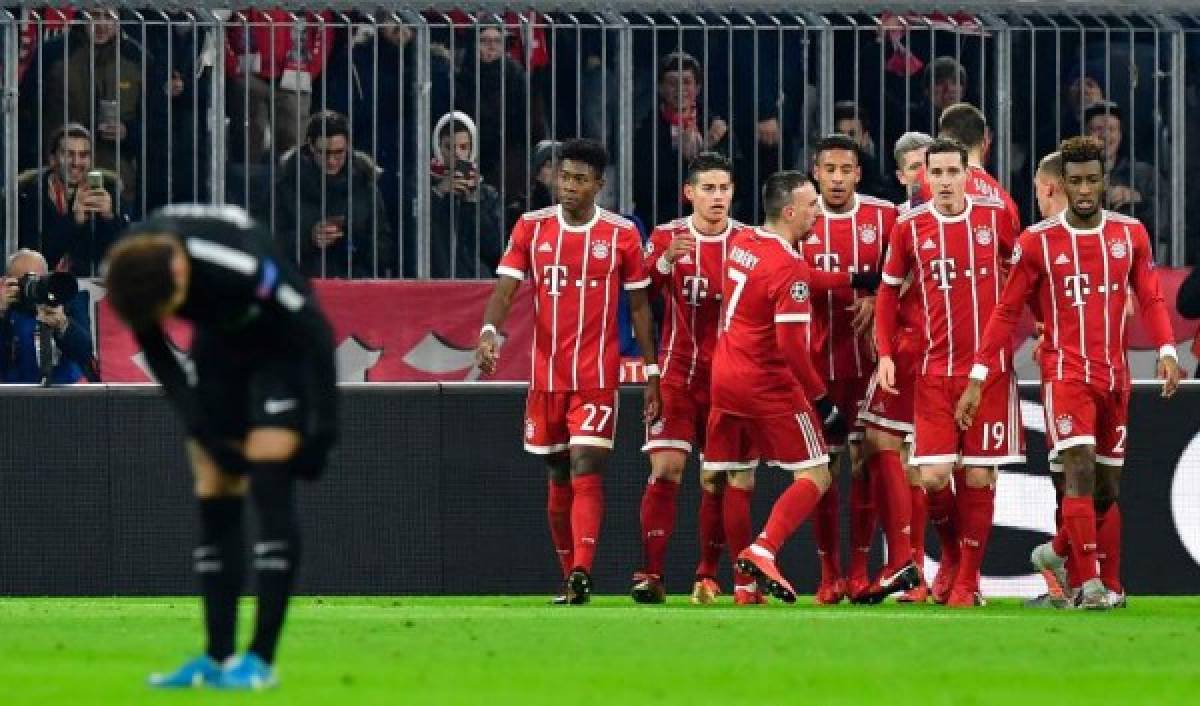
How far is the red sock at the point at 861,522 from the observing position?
15461 mm

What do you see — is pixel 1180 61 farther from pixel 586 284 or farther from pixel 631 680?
pixel 631 680

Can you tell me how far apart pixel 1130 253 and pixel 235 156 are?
5228 millimetres

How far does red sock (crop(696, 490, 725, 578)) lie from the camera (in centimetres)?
1541

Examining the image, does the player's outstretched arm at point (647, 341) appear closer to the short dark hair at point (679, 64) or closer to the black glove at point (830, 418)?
the black glove at point (830, 418)

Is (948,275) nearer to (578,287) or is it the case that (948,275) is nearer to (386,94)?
(578,287)

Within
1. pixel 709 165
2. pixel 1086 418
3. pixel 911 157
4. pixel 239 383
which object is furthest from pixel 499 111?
pixel 239 383

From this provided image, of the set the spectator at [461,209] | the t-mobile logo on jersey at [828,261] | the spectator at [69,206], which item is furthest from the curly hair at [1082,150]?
the spectator at [69,206]

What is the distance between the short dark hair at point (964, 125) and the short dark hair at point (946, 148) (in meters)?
0.56

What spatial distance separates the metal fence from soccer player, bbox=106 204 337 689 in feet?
23.8

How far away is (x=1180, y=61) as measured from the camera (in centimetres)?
1705

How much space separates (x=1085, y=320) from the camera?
1392cm

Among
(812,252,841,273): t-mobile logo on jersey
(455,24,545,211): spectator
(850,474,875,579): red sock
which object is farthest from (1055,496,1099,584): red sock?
(455,24,545,211): spectator

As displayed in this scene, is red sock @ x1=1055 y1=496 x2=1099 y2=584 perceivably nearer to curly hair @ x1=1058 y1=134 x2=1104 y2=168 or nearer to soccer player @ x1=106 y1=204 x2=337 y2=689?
curly hair @ x1=1058 y1=134 x2=1104 y2=168

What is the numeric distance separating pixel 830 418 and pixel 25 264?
449 cm
